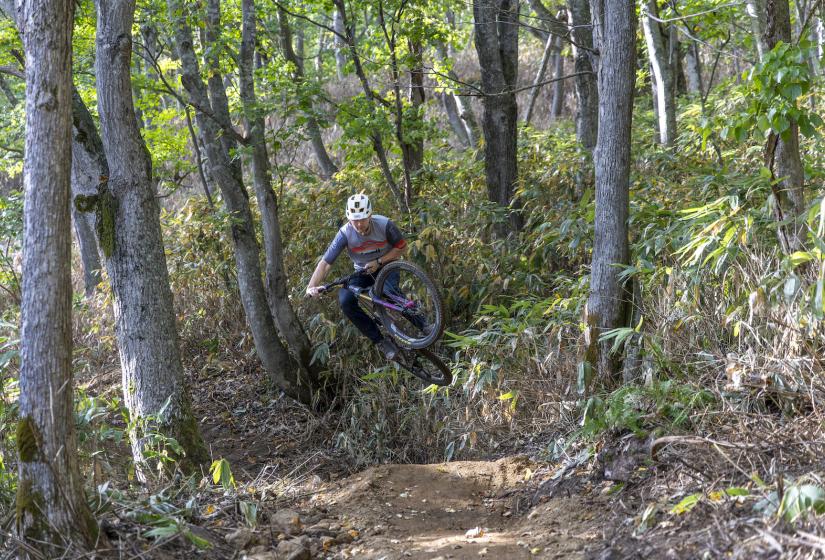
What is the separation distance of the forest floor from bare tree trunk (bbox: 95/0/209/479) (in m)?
1.08

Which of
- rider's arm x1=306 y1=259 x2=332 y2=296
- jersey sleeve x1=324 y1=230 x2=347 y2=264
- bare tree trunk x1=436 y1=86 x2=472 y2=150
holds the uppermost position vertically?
bare tree trunk x1=436 y1=86 x2=472 y2=150

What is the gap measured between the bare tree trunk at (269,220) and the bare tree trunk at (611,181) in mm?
4793

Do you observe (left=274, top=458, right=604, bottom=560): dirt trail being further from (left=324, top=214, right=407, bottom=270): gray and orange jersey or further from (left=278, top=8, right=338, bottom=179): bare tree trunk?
(left=278, top=8, right=338, bottom=179): bare tree trunk

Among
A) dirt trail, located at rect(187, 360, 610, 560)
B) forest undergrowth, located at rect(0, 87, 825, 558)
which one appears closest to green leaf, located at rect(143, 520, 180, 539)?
forest undergrowth, located at rect(0, 87, 825, 558)

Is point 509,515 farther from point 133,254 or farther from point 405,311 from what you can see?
point 133,254

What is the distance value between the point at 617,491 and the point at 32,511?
3752mm

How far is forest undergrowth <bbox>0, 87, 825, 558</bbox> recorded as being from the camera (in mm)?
4688

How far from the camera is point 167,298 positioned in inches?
272

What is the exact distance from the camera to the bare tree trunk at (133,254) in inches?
257

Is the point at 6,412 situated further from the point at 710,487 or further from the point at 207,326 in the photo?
the point at 207,326

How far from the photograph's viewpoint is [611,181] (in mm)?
6988

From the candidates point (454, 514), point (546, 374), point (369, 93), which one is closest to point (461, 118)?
point (369, 93)

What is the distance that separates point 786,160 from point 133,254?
18.4 ft

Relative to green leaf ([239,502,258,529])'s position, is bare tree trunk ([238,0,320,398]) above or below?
above
